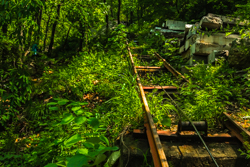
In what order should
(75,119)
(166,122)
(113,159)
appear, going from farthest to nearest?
(166,122) < (113,159) < (75,119)

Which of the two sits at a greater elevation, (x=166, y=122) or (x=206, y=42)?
(x=206, y=42)

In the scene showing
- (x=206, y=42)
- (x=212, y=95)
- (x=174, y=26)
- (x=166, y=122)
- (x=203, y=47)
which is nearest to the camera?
(x=166, y=122)

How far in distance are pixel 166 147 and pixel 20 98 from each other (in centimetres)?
329

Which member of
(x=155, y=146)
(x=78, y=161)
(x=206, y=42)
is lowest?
(x=155, y=146)

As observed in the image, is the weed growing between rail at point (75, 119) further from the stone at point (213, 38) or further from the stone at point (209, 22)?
the stone at point (209, 22)

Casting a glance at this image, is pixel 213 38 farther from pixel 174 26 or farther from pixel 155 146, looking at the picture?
pixel 155 146

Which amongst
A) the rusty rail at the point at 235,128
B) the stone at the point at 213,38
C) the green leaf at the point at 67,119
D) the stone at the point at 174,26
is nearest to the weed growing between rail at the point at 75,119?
the green leaf at the point at 67,119

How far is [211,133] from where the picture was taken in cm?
258

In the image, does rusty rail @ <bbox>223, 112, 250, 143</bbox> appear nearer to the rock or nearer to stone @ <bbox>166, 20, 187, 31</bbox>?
the rock

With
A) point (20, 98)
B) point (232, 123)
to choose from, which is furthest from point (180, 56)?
point (20, 98)

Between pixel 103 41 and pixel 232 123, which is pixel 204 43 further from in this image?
pixel 103 41

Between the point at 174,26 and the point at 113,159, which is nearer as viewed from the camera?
the point at 113,159

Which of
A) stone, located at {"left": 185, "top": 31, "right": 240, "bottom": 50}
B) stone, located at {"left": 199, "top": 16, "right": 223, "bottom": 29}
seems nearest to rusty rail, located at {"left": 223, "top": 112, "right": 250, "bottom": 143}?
stone, located at {"left": 185, "top": 31, "right": 240, "bottom": 50}

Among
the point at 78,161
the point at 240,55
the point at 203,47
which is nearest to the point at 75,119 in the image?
the point at 78,161
